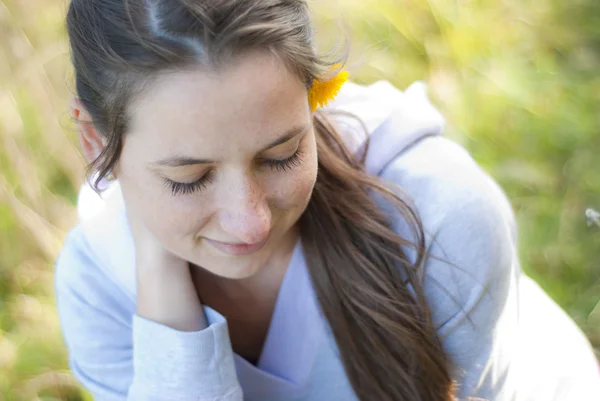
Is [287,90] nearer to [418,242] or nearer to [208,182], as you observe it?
[208,182]

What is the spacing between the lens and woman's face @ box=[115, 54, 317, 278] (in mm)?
740

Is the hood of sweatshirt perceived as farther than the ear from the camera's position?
Yes

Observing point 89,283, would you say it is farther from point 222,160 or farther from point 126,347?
point 222,160

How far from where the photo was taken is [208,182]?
2.66 feet

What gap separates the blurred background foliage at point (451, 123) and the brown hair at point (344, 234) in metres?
0.72

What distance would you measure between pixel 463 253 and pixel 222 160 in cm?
40

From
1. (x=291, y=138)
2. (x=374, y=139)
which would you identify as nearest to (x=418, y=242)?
(x=374, y=139)

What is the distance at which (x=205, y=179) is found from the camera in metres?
0.81

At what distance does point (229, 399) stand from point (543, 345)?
0.59m

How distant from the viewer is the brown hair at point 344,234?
0.79 m

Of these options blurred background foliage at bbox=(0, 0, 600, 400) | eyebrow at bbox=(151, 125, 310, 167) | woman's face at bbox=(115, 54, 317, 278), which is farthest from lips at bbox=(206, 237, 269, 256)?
blurred background foliage at bbox=(0, 0, 600, 400)

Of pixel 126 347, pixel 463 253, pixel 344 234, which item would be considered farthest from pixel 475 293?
pixel 126 347

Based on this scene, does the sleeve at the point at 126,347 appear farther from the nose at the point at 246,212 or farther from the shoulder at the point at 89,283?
the nose at the point at 246,212

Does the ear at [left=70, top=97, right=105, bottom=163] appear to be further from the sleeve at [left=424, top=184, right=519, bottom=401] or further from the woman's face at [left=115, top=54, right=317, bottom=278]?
the sleeve at [left=424, top=184, right=519, bottom=401]
